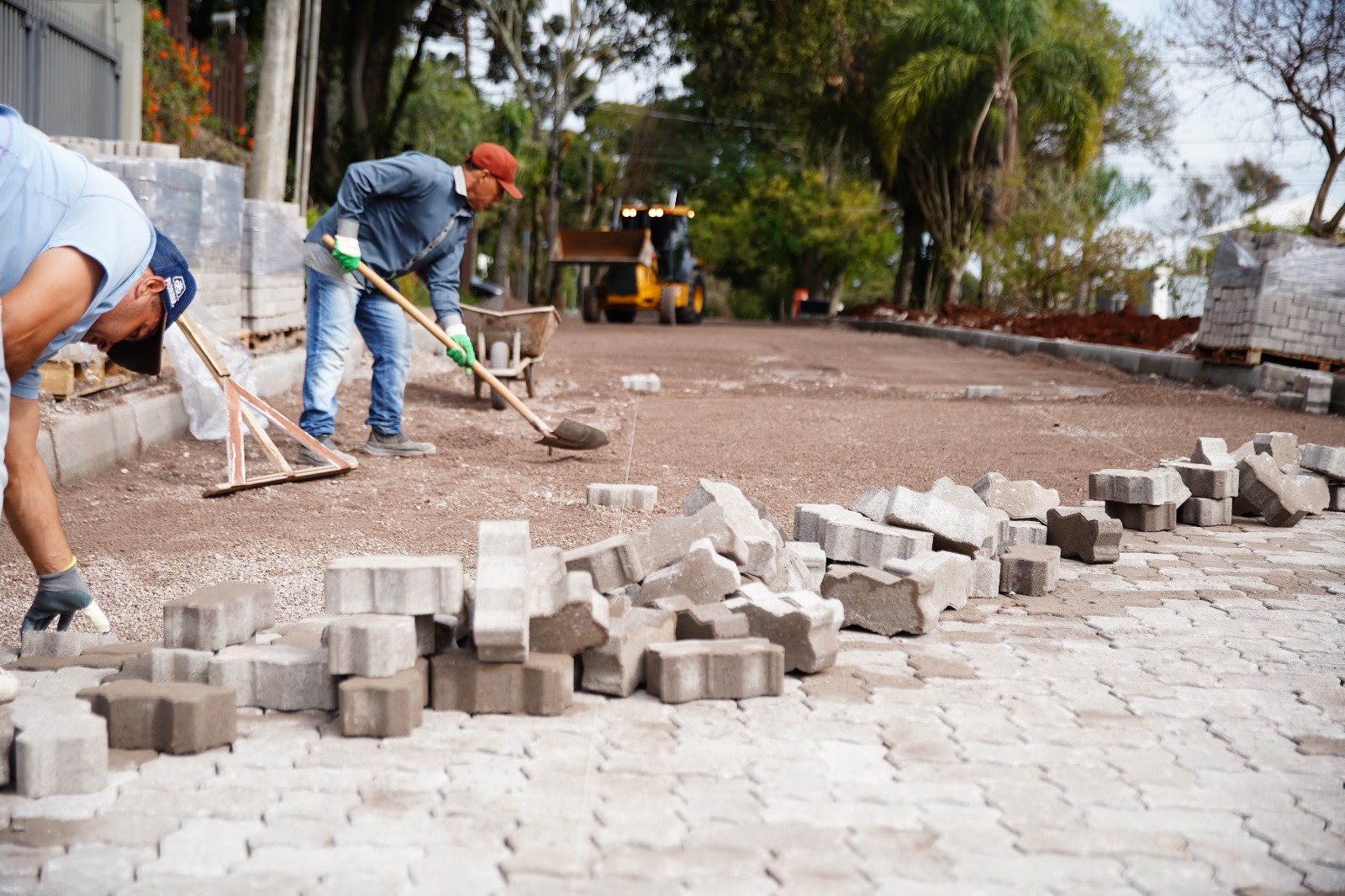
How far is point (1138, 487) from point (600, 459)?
9.03ft

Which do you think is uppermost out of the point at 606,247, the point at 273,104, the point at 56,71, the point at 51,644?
the point at 56,71

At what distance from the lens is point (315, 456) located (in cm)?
597

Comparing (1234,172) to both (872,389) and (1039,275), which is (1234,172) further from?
(872,389)

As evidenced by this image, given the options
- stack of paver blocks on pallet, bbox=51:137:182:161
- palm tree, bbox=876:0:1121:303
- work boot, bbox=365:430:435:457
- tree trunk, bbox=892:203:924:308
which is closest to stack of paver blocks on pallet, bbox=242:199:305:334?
stack of paver blocks on pallet, bbox=51:137:182:161

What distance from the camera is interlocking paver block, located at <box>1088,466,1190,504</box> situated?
17.4 feet

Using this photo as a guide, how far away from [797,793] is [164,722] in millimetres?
1338

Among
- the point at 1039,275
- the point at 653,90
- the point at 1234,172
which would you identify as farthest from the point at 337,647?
the point at 1234,172

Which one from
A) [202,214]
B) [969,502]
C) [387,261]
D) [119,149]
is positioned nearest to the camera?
[969,502]

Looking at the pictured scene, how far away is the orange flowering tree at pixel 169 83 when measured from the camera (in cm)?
1462

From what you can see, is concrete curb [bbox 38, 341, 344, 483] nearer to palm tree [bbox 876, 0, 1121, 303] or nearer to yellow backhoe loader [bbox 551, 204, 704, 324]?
yellow backhoe loader [bbox 551, 204, 704, 324]

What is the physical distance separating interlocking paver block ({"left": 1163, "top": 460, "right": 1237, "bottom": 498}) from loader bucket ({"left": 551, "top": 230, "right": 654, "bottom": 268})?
1687 cm

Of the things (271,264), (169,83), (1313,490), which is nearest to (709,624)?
(1313,490)

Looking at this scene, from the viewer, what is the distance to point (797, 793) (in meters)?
2.51

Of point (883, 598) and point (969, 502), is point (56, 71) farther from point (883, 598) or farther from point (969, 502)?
point (883, 598)
